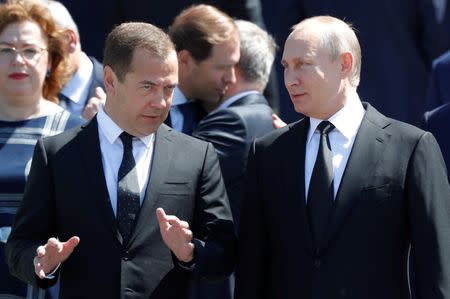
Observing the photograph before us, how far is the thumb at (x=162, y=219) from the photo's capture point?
195 inches

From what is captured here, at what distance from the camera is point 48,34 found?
250 inches

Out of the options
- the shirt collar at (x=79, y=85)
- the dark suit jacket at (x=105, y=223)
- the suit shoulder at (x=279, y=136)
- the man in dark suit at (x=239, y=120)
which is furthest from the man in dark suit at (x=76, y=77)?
the suit shoulder at (x=279, y=136)

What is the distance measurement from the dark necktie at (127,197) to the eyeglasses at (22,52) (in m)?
1.18

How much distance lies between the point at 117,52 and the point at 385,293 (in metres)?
1.50

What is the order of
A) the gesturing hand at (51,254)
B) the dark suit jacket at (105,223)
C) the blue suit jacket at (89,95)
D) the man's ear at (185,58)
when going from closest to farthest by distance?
the gesturing hand at (51,254), the dark suit jacket at (105,223), the man's ear at (185,58), the blue suit jacket at (89,95)

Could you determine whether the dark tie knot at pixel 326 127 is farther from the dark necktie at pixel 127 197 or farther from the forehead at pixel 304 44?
the dark necktie at pixel 127 197

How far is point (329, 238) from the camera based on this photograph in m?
5.06

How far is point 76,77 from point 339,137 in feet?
6.58

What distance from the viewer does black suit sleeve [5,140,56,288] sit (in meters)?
5.20

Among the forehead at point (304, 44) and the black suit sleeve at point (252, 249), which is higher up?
the forehead at point (304, 44)

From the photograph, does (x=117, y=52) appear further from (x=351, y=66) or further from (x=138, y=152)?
(x=351, y=66)

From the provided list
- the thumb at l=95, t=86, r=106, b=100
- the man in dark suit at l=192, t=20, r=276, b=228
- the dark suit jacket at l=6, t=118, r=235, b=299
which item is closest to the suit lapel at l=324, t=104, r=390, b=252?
the dark suit jacket at l=6, t=118, r=235, b=299

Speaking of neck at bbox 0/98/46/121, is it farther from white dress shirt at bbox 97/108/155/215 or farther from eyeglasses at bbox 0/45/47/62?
white dress shirt at bbox 97/108/155/215

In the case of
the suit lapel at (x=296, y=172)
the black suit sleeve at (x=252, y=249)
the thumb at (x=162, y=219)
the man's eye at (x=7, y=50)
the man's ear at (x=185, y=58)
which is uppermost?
the man's eye at (x=7, y=50)
